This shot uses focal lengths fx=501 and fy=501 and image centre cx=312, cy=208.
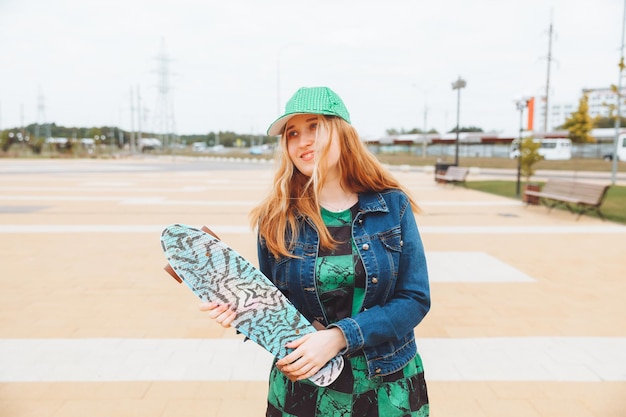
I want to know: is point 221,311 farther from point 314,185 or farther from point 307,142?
point 307,142

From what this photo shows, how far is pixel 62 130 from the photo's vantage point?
367 ft

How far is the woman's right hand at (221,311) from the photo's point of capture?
146 centimetres

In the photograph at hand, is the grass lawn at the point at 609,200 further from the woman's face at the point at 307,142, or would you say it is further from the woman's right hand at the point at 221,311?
the woman's right hand at the point at 221,311

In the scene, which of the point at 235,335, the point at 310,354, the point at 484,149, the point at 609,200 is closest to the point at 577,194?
the point at 609,200

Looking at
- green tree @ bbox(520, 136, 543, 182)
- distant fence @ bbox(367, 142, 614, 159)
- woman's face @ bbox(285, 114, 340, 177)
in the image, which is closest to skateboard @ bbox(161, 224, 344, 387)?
woman's face @ bbox(285, 114, 340, 177)

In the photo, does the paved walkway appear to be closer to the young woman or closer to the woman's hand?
the young woman

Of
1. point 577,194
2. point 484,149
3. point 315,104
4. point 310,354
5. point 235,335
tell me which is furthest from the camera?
point 484,149

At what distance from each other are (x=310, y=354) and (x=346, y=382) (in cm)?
25

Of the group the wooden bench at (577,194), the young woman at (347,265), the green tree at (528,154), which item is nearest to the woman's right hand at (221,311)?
the young woman at (347,265)

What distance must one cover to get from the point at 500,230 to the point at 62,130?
394ft

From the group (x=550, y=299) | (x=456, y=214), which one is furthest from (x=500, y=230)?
(x=550, y=299)

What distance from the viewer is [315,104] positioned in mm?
1532

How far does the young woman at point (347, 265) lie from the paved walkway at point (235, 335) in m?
1.57

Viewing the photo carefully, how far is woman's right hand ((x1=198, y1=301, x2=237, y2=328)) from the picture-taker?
4.78 ft
